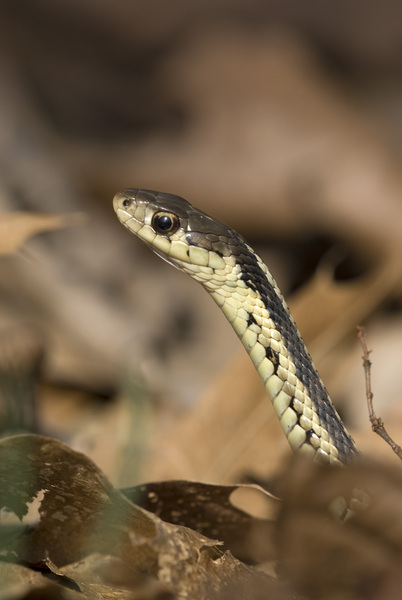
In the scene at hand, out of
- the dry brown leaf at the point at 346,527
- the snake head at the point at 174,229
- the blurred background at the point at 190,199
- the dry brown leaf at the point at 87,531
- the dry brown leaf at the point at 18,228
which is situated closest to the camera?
the dry brown leaf at the point at 346,527

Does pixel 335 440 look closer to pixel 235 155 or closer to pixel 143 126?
pixel 235 155

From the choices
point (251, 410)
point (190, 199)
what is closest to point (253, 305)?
point (251, 410)

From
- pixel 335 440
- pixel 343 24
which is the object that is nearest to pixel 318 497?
pixel 335 440

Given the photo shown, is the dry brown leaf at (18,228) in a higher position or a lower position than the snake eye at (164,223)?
lower

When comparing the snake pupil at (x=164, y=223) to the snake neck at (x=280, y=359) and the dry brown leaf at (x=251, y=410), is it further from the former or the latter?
the dry brown leaf at (x=251, y=410)

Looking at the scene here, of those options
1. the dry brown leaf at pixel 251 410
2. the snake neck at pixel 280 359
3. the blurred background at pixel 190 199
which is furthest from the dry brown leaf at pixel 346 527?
the dry brown leaf at pixel 251 410

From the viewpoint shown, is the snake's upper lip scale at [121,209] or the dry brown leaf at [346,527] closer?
the dry brown leaf at [346,527]

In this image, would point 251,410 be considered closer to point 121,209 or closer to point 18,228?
point 121,209
